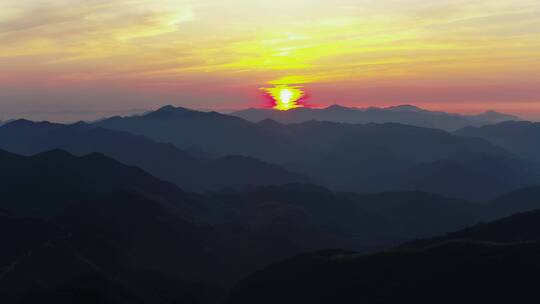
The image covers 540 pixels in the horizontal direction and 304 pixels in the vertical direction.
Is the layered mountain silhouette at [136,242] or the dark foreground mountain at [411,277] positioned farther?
the layered mountain silhouette at [136,242]

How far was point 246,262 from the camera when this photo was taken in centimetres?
14200

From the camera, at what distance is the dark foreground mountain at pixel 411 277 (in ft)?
237

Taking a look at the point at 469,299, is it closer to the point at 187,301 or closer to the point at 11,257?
the point at 187,301

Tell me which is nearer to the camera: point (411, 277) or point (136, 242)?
point (411, 277)

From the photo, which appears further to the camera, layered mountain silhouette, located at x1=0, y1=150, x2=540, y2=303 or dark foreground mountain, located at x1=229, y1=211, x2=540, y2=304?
layered mountain silhouette, located at x1=0, y1=150, x2=540, y2=303

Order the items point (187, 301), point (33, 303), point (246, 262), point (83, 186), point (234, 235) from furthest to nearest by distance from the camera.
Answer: point (83, 186) → point (234, 235) → point (246, 262) → point (187, 301) → point (33, 303)

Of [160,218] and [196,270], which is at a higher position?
[160,218]

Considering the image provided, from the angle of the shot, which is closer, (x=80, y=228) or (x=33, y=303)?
(x=33, y=303)

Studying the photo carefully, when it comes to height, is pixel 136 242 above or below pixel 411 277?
below

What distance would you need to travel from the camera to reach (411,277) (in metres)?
78.7

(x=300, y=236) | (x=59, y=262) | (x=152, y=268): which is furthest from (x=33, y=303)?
(x=300, y=236)

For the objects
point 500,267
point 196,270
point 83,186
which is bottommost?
point 196,270

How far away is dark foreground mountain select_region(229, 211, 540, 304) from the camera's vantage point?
→ 72.2m

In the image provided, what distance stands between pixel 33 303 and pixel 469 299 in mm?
64675
